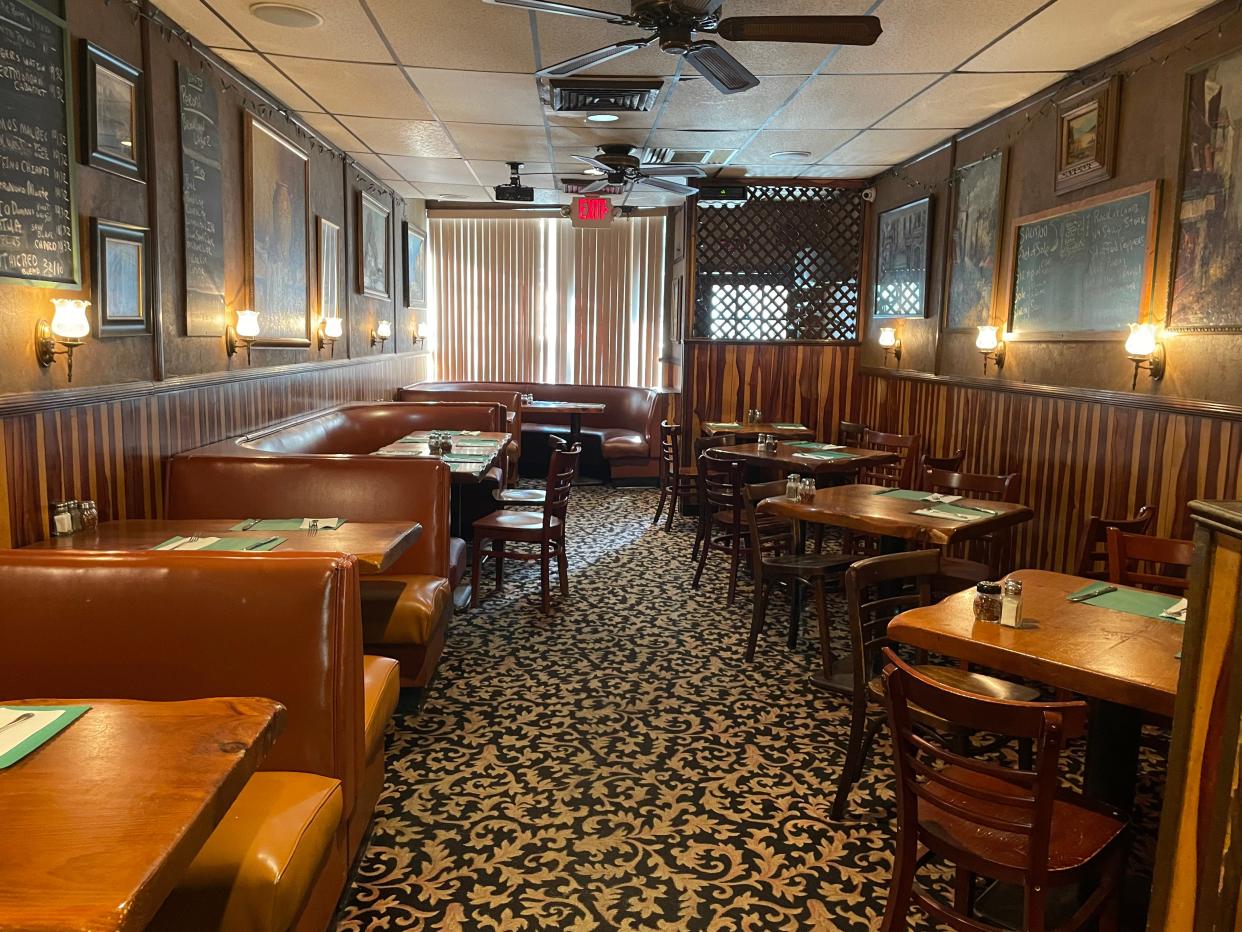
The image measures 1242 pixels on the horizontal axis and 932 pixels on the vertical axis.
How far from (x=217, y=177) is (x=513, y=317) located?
6.00 m

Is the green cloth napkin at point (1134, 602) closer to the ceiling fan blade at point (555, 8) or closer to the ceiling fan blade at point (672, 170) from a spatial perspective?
the ceiling fan blade at point (555, 8)

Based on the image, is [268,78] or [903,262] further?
[903,262]

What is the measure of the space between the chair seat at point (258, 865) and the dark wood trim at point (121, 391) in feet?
6.31

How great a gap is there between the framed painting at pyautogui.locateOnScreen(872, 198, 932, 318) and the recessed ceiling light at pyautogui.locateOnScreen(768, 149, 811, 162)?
3.11 feet

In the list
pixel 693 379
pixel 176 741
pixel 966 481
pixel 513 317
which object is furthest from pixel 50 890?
pixel 513 317

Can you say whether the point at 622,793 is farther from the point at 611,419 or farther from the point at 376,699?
the point at 611,419

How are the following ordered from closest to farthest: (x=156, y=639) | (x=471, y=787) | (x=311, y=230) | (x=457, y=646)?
(x=156, y=639) < (x=471, y=787) < (x=457, y=646) < (x=311, y=230)

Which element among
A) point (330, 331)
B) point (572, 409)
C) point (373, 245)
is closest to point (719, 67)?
point (330, 331)

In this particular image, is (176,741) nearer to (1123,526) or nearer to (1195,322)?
(1123,526)

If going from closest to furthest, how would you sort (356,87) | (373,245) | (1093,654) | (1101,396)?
(1093,654)
(1101,396)
(356,87)
(373,245)

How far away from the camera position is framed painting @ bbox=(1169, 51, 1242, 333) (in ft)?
12.2

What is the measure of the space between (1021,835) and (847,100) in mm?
4621

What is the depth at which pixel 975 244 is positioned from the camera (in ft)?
20.0

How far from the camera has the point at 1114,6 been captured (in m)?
3.86
